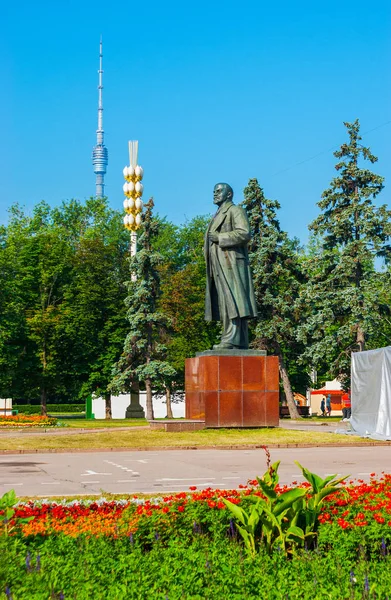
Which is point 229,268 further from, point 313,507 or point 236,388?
point 313,507

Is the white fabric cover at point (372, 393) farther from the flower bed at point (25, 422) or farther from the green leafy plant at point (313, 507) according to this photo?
the green leafy plant at point (313, 507)

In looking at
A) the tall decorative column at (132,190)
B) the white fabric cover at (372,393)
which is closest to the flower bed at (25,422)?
the white fabric cover at (372,393)

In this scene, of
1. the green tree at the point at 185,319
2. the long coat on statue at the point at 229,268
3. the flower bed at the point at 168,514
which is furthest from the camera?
the green tree at the point at 185,319

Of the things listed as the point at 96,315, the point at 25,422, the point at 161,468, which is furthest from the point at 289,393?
the point at 161,468

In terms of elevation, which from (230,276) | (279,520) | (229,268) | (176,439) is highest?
(229,268)

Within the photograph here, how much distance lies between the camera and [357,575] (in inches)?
202

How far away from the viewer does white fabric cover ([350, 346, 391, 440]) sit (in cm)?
2367

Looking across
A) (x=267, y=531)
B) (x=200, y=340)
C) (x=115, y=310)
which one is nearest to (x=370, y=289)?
(x=200, y=340)

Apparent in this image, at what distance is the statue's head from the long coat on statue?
236 mm

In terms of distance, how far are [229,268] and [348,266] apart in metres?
16.5

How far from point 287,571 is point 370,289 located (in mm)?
32622

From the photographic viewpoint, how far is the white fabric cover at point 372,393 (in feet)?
77.7

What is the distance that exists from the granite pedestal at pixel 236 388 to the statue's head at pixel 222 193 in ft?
13.3

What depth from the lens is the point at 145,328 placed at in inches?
1674
